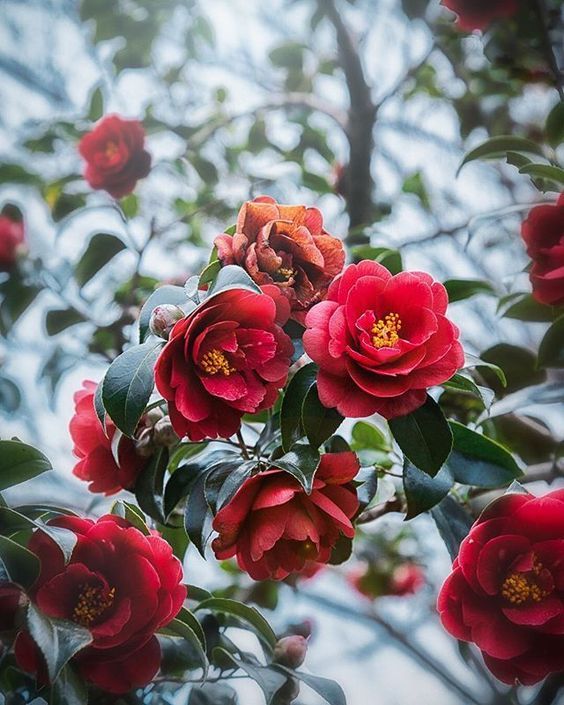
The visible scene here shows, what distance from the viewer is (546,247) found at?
0.86 metres

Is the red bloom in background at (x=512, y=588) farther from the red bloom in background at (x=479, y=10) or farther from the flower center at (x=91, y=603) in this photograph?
the red bloom in background at (x=479, y=10)

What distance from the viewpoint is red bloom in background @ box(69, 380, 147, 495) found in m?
0.74

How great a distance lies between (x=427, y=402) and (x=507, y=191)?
6.58ft

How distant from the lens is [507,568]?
0.65 metres

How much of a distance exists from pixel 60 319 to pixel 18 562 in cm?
76

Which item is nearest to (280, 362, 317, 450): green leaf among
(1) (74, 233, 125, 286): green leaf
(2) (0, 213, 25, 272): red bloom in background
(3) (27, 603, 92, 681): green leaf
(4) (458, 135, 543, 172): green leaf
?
(3) (27, 603, 92, 681): green leaf

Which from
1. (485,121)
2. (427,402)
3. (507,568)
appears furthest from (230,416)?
(485,121)

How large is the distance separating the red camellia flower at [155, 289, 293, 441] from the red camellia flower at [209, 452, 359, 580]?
0.06m

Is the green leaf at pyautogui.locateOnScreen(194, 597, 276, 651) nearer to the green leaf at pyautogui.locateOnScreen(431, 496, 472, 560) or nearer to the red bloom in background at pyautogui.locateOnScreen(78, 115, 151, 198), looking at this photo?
the green leaf at pyautogui.locateOnScreen(431, 496, 472, 560)

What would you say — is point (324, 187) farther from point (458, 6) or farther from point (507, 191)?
point (507, 191)

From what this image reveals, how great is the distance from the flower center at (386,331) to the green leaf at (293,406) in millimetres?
63

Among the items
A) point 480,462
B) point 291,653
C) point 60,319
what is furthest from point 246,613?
point 60,319

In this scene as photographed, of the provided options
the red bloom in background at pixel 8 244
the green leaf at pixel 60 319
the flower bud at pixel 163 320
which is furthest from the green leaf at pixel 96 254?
the flower bud at pixel 163 320

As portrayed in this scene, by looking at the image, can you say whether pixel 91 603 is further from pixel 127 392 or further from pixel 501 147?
pixel 501 147
